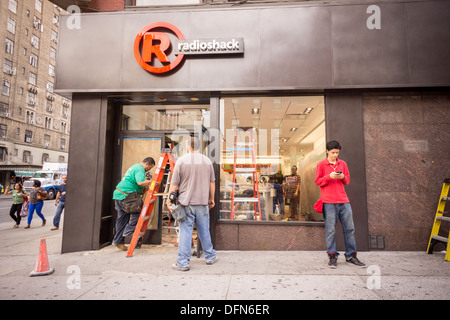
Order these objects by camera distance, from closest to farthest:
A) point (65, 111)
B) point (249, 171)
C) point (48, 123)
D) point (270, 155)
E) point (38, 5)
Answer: point (249, 171) → point (270, 155) → point (38, 5) → point (48, 123) → point (65, 111)

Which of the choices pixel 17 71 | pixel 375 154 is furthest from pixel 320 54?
pixel 17 71

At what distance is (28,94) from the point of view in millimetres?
38500

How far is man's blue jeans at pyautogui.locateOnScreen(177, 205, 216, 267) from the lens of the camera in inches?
169

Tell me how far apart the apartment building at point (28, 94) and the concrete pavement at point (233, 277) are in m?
33.9

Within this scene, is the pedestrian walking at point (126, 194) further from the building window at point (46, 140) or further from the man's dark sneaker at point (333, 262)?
the building window at point (46, 140)

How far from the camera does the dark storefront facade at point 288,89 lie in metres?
5.31

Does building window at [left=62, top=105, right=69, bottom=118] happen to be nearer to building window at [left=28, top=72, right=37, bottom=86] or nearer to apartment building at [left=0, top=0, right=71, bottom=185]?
apartment building at [left=0, top=0, right=71, bottom=185]

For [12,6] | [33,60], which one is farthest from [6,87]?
[12,6]

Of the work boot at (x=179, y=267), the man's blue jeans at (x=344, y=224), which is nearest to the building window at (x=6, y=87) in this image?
the work boot at (x=179, y=267)

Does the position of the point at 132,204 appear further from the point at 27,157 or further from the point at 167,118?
the point at 27,157

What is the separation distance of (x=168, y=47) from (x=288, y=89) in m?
2.69

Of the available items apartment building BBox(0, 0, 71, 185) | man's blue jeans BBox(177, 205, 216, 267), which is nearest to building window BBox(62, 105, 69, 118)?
apartment building BBox(0, 0, 71, 185)

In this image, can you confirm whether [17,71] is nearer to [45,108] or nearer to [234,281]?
[45,108]

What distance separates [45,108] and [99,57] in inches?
1728
